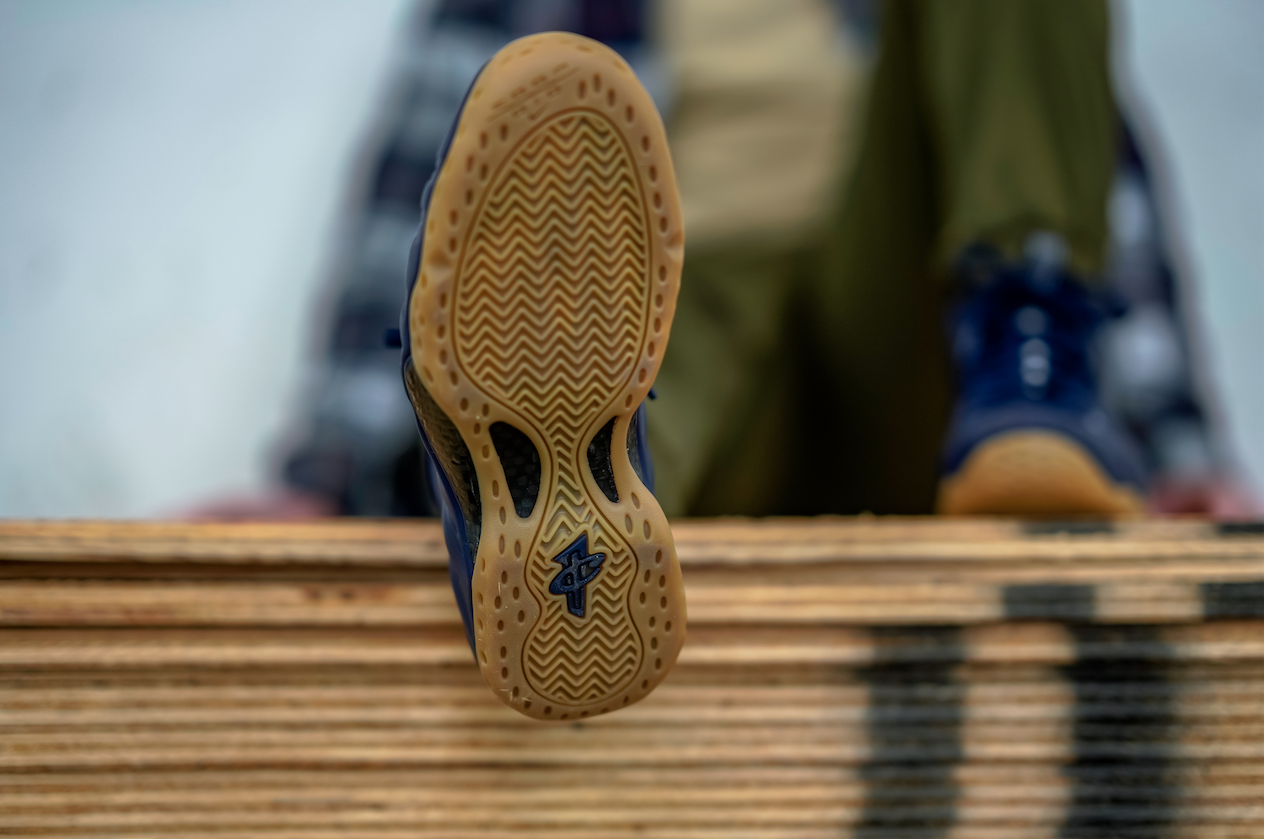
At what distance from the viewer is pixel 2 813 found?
0.52m

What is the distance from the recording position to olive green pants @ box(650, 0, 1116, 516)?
0.71 metres

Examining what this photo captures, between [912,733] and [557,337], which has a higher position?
[557,337]

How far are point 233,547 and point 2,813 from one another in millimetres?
189

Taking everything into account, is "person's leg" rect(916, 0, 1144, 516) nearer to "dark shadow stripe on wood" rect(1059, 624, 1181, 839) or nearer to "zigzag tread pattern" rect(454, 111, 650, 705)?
"dark shadow stripe on wood" rect(1059, 624, 1181, 839)

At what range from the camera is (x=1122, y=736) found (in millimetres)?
539

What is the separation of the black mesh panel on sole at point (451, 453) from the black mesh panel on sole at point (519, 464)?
2 centimetres

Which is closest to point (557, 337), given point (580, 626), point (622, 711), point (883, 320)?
point (580, 626)

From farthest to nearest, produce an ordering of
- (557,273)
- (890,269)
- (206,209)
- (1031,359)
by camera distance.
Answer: (206,209) → (890,269) → (1031,359) → (557,273)

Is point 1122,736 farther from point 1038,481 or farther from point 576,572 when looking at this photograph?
point 576,572

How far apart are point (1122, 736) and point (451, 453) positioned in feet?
1.39

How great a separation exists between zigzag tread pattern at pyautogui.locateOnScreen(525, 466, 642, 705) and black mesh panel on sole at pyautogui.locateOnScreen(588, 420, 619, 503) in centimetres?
1

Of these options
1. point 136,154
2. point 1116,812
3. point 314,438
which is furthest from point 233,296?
point 1116,812

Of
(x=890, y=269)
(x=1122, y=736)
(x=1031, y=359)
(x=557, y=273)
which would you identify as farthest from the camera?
(x=890, y=269)

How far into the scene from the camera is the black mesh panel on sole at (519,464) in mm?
407
